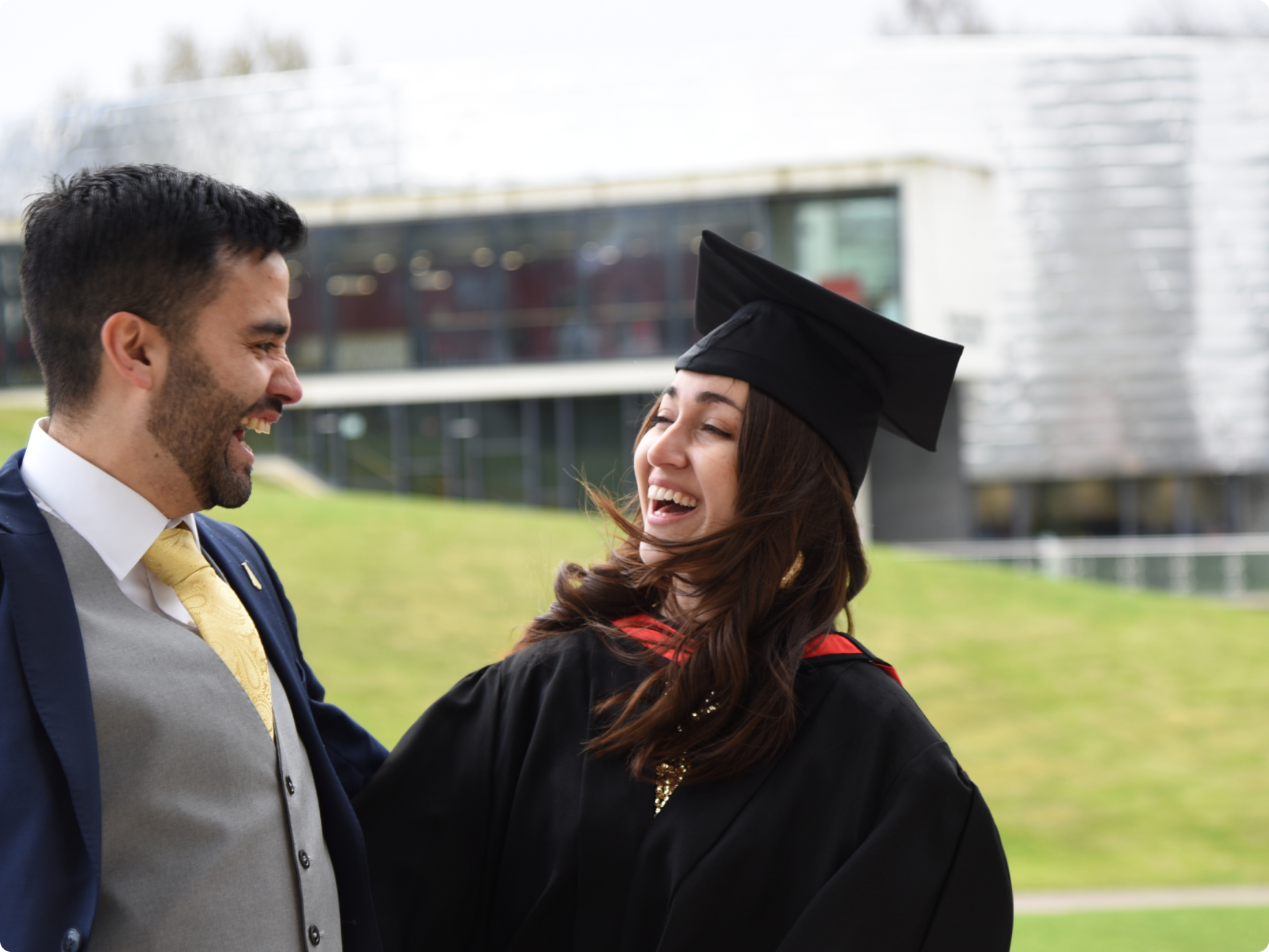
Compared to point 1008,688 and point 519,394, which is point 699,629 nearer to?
point 1008,688

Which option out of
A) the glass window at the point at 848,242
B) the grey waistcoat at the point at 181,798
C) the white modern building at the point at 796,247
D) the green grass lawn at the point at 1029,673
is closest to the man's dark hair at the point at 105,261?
the grey waistcoat at the point at 181,798

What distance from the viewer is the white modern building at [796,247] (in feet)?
74.8

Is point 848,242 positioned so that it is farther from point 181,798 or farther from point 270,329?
→ point 181,798

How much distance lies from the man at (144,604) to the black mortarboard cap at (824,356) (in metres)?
0.97

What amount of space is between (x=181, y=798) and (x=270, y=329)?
0.83 metres

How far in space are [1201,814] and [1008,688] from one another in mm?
2154

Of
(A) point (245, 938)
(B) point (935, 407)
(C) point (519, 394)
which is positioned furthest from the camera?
(C) point (519, 394)

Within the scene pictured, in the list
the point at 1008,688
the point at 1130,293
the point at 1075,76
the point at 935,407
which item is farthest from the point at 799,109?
the point at 935,407

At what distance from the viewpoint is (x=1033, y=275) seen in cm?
2494

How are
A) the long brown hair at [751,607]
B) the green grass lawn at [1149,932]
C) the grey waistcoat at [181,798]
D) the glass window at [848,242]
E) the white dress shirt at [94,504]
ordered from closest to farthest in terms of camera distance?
the grey waistcoat at [181,798] → the white dress shirt at [94,504] → the long brown hair at [751,607] → the green grass lawn at [1149,932] → the glass window at [848,242]

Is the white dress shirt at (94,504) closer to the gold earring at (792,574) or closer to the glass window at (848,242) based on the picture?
the gold earring at (792,574)

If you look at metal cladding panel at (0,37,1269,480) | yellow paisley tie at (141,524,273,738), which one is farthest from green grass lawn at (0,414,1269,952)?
metal cladding panel at (0,37,1269,480)

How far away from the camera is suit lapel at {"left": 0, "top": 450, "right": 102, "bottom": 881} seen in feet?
6.03

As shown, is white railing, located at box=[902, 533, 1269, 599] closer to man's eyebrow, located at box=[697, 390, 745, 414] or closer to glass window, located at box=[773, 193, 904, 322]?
glass window, located at box=[773, 193, 904, 322]
